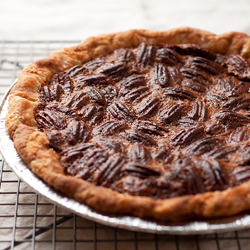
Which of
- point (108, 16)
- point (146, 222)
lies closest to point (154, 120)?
point (146, 222)

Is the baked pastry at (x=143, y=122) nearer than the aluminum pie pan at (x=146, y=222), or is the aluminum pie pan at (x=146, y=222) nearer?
the aluminum pie pan at (x=146, y=222)

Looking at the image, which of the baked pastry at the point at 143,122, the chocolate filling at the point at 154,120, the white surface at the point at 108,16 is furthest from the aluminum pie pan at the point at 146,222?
the white surface at the point at 108,16

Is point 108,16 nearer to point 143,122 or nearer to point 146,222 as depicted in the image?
point 143,122

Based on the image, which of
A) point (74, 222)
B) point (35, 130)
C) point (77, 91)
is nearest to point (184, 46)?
point (77, 91)

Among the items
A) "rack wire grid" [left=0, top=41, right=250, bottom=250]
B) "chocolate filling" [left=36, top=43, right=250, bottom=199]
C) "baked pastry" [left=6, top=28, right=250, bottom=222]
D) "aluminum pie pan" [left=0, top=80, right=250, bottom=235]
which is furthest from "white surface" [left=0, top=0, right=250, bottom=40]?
"aluminum pie pan" [left=0, top=80, right=250, bottom=235]

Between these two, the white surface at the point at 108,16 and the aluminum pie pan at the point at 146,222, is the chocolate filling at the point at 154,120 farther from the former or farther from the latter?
the white surface at the point at 108,16

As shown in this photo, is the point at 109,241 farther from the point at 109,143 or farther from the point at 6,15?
the point at 6,15
